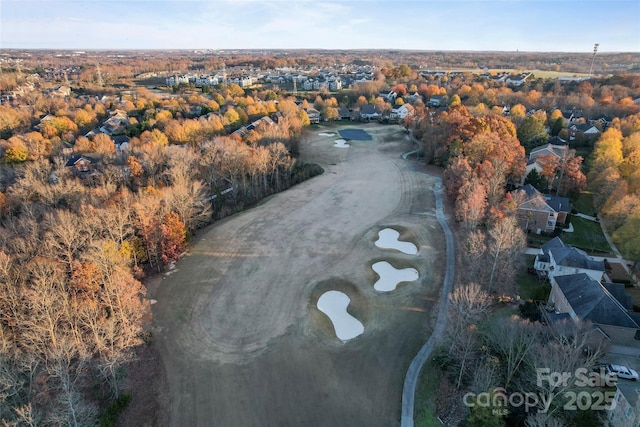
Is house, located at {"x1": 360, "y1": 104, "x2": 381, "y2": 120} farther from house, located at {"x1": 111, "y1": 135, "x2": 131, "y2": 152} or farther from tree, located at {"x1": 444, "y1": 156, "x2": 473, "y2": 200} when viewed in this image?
house, located at {"x1": 111, "y1": 135, "x2": 131, "y2": 152}

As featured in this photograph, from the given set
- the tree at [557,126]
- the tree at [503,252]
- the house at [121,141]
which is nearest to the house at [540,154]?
the tree at [557,126]

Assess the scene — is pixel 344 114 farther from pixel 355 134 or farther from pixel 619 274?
pixel 619 274

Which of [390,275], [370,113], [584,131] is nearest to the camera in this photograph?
[390,275]

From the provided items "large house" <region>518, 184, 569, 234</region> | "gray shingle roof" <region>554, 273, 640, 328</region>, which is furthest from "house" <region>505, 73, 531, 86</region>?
"gray shingle roof" <region>554, 273, 640, 328</region>

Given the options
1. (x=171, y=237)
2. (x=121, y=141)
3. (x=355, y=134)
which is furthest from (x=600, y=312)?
(x=121, y=141)

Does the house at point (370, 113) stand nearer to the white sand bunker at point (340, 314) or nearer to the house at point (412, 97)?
the house at point (412, 97)

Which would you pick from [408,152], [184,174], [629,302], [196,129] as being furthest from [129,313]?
[408,152]

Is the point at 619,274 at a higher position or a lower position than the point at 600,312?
lower
